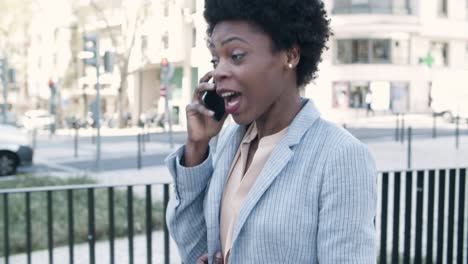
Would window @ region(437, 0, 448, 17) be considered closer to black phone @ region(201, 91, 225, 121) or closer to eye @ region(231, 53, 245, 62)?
black phone @ region(201, 91, 225, 121)

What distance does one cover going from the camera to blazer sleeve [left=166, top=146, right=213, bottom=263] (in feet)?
5.25

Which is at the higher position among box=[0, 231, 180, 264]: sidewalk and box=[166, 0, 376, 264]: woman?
box=[166, 0, 376, 264]: woman

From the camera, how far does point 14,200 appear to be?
6.10m

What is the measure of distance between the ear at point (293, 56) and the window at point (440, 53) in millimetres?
40627

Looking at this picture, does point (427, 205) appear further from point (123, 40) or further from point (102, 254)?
point (123, 40)

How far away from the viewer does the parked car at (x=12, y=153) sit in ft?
42.3

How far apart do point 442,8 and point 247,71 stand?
42352 millimetres

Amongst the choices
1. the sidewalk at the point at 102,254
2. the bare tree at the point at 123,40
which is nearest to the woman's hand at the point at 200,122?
the sidewalk at the point at 102,254

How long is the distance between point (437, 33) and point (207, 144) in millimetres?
41320

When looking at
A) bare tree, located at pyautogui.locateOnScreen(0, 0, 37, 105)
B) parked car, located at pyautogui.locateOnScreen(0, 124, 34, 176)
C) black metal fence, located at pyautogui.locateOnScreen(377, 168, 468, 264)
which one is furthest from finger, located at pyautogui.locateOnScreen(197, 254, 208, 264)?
bare tree, located at pyautogui.locateOnScreen(0, 0, 37, 105)

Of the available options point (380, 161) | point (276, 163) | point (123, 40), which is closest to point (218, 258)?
point (276, 163)

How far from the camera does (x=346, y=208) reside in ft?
4.28

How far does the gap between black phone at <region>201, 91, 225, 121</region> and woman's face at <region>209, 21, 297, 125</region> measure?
0.12 meters

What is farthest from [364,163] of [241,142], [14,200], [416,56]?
[416,56]
